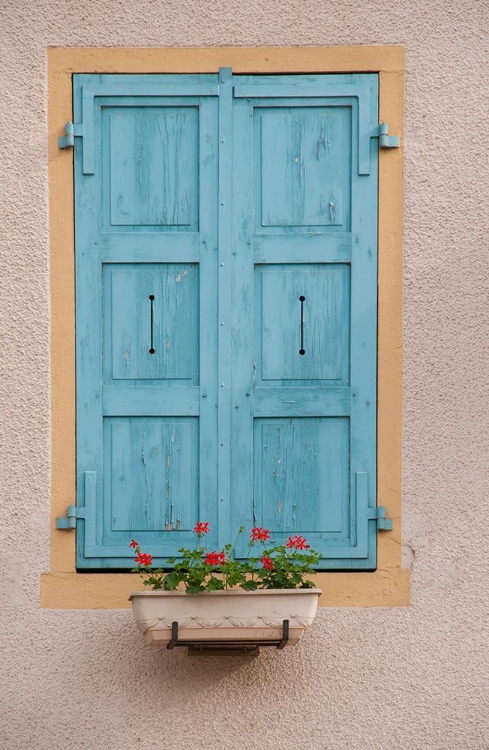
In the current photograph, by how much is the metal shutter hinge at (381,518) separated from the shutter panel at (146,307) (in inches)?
24.4

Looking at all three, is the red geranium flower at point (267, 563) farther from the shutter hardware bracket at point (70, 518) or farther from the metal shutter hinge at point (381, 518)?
the shutter hardware bracket at point (70, 518)

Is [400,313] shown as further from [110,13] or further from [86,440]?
[110,13]

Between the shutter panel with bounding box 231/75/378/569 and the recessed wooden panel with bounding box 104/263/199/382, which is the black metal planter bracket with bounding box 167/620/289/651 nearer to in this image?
the shutter panel with bounding box 231/75/378/569

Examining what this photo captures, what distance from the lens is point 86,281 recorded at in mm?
4805

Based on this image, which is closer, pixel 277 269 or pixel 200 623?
pixel 200 623

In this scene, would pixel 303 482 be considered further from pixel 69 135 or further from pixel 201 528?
pixel 69 135

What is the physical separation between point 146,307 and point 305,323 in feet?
2.08

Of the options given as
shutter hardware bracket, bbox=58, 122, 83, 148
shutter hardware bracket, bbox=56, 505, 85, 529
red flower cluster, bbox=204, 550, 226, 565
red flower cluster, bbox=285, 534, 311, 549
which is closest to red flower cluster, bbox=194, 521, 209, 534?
red flower cluster, bbox=204, 550, 226, 565

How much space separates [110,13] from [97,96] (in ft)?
1.10

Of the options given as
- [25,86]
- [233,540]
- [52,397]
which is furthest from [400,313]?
[25,86]

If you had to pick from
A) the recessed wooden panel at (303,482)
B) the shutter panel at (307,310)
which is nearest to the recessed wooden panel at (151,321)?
the shutter panel at (307,310)

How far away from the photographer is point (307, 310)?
15.8 feet

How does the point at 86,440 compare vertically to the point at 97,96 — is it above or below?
below

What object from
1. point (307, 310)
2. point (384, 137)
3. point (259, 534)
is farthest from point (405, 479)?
point (384, 137)
